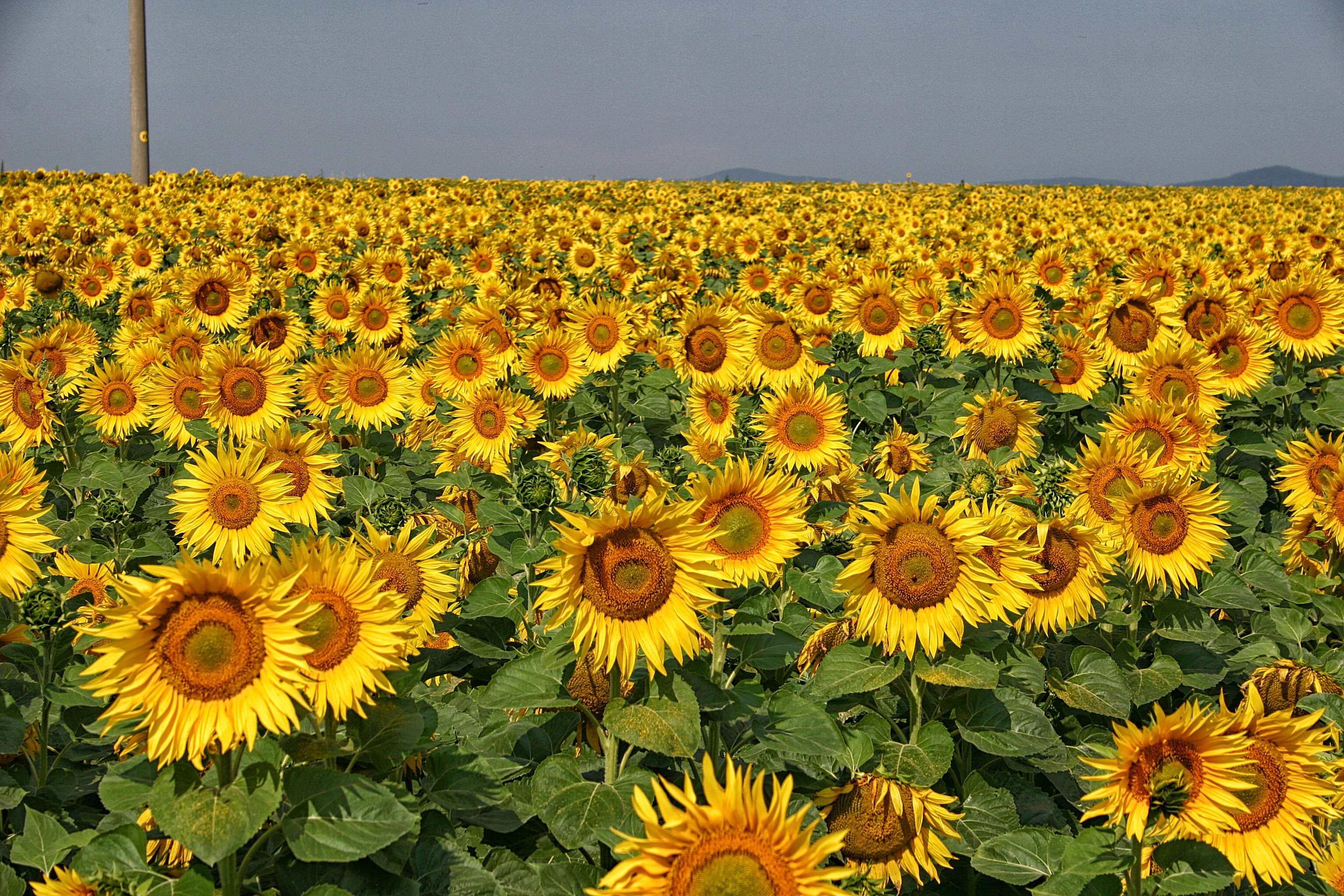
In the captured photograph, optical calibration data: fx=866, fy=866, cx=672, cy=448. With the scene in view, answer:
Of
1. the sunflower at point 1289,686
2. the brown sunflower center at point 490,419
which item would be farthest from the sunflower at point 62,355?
the sunflower at point 1289,686

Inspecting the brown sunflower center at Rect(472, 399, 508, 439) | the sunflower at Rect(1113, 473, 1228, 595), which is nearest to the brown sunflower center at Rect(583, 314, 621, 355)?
the brown sunflower center at Rect(472, 399, 508, 439)

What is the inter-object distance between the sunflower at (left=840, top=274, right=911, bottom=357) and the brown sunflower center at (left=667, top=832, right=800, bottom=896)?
6772 mm

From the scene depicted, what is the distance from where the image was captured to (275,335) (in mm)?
7391

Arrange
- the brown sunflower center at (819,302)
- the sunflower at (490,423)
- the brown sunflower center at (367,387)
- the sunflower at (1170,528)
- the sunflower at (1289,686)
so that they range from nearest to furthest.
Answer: the sunflower at (1289,686) → the sunflower at (1170,528) → the sunflower at (490,423) → the brown sunflower center at (367,387) → the brown sunflower center at (819,302)

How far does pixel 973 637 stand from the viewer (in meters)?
3.10

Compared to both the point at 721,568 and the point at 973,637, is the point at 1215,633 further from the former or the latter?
the point at 721,568

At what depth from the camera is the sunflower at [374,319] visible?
837cm

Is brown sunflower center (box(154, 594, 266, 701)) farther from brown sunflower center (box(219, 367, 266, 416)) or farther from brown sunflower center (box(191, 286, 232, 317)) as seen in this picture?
brown sunflower center (box(191, 286, 232, 317))

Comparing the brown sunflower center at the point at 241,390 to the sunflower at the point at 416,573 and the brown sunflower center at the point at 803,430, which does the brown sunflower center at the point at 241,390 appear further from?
the brown sunflower center at the point at 803,430

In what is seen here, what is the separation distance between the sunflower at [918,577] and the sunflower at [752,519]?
32 cm

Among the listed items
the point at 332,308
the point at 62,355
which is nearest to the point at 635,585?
the point at 62,355

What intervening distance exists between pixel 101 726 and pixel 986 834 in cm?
290

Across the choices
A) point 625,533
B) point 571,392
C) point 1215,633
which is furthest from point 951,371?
point 625,533

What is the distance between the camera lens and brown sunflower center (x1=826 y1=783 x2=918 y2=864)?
9.25 feet
